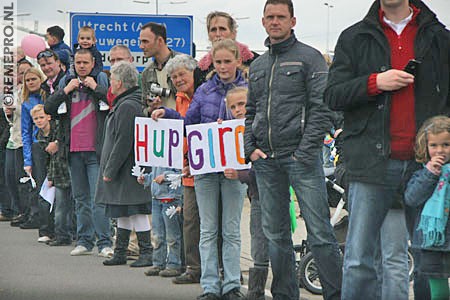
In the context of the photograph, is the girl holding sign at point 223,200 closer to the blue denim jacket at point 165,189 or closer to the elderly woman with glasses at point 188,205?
the elderly woman with glasses at point 188,205

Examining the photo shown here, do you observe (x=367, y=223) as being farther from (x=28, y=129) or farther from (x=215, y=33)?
(x=28, y=129)

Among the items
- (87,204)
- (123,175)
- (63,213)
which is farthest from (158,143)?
(63,213)

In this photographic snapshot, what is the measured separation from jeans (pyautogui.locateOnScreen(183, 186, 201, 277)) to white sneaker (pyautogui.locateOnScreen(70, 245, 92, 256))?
2.70 metres

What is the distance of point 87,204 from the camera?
12.4 metres

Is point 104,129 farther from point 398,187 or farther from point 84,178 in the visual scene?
point 398,187

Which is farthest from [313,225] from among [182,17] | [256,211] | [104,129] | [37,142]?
[182,17]

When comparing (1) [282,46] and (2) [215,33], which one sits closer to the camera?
(1) [282,46]

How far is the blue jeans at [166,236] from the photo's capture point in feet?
33.4

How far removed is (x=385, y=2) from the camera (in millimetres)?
6004

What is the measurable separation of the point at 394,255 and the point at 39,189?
8.69 meters

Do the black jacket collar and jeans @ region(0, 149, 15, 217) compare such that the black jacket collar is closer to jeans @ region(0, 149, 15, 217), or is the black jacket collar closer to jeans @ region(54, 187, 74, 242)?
jeans @ region(54, 187, 74, 242)

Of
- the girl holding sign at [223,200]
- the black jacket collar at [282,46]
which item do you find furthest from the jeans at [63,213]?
the black jacket collar at [282,46]

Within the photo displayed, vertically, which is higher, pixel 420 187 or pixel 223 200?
pixel 420 187

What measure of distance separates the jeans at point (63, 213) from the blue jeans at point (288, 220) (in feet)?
18.7
